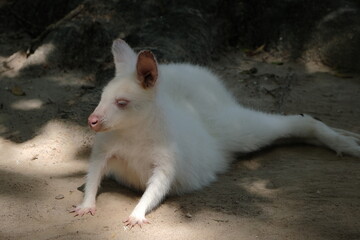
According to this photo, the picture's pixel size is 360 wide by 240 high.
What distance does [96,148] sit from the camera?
135 inches

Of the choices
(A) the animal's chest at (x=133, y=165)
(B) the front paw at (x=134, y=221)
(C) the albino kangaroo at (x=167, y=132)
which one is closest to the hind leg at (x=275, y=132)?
(C) the albino kangaroo at (x=167, y=132)

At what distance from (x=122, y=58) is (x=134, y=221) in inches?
42.4

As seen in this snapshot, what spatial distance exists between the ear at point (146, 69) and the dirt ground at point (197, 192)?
2.64 ft

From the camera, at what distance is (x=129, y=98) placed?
10.4ft

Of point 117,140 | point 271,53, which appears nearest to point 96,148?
point 117,140

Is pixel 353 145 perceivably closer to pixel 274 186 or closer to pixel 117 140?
pixel 274 186

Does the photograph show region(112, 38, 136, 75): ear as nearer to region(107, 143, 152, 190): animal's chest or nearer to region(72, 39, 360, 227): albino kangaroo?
region(72, 39, 360, 227): albino kangaroo

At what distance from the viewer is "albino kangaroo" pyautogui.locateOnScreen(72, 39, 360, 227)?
10.5ft

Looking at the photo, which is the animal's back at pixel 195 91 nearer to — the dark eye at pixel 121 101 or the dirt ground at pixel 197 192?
the dirt ground at pixel 197 192

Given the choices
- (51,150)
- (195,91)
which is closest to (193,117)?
(195,91)

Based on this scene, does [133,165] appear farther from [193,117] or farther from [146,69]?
[193,117]

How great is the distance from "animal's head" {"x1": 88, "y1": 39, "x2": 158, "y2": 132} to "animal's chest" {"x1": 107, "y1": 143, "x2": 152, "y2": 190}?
0.21 m

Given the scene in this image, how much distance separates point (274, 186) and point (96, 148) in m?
1.23

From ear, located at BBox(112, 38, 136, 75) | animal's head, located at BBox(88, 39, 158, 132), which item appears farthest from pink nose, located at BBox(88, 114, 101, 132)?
ear, located at BBox(112, 38, 136, 75)
